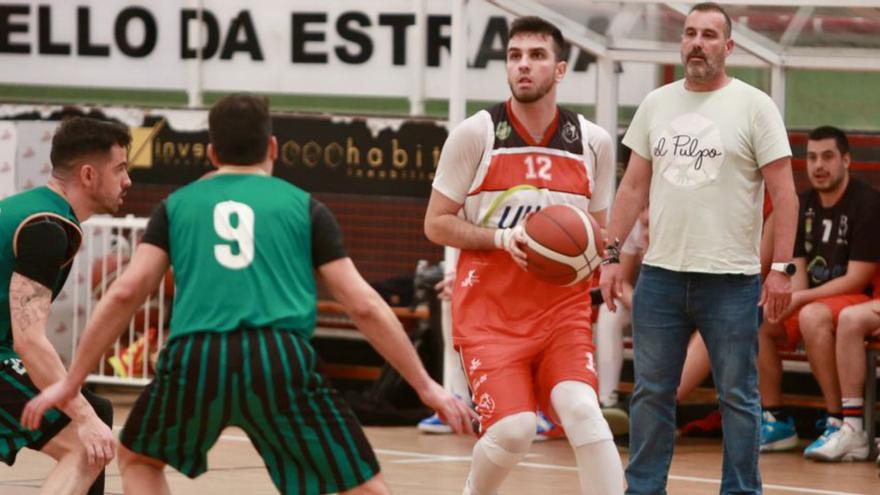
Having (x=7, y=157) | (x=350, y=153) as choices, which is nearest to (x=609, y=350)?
(x=350, y=153)

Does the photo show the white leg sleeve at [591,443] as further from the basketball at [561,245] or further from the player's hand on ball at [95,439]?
the player's hand on ball at [95,439]

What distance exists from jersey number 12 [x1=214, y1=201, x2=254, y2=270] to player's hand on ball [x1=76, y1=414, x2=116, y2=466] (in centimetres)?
109

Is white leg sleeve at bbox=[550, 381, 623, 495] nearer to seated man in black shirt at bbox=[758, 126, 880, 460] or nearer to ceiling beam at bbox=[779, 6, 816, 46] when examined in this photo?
seated man in black shirt at bbox=[758, 126, 880, 460]

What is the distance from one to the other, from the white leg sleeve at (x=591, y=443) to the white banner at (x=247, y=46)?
639 cm

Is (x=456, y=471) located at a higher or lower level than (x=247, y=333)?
lower

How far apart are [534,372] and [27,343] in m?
2.11

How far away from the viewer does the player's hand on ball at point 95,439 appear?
6.30 metres

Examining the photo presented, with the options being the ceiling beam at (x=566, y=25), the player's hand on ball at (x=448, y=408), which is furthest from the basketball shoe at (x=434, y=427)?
the player's hand on ball at (x=448, y=408)

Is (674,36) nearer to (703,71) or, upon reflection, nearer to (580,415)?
(703,71)

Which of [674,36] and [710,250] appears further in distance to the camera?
[674,36]

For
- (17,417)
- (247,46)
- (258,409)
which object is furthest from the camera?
(247,46)

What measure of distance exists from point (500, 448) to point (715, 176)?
5.23 feet

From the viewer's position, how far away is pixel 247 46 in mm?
15094

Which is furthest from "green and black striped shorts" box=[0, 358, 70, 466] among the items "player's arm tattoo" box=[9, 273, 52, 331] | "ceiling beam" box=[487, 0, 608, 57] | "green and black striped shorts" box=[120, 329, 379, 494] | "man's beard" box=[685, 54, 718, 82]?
"ceiling beam" box=[487, 0, 608, 57]
